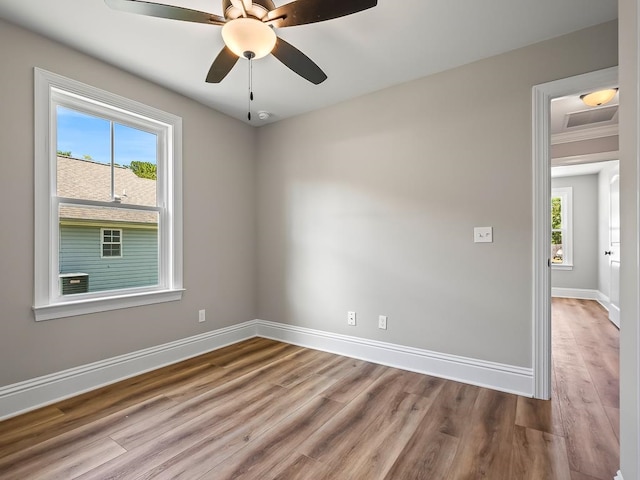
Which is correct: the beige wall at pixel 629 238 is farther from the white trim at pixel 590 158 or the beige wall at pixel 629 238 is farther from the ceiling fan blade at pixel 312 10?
the white trim at pixel 590 158

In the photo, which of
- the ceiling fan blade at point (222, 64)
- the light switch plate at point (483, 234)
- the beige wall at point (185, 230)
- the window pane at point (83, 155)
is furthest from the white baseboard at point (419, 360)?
the ceiling fan blade at point (222, 64)

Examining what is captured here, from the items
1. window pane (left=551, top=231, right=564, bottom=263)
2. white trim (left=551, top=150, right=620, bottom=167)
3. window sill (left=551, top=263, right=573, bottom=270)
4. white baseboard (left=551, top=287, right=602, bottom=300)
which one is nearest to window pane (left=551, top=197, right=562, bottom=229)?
window pane (left=551, top=231, right=564, bottom=263)

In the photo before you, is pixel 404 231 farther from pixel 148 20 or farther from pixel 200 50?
pixel 148 20

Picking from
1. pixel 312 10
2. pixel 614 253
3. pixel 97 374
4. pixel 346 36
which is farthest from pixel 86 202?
pixel 614 253

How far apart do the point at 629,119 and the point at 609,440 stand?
1.72m

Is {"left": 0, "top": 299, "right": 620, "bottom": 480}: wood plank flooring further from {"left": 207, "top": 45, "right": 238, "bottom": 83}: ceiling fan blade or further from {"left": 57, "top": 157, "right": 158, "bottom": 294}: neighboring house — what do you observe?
{"left": 207, "top": 45, "right": 238, "bottom": 83}: ceiling fan blade

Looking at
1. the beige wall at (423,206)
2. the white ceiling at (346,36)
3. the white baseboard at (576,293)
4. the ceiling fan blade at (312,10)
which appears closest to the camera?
the ceiling fan blade at (312,10)

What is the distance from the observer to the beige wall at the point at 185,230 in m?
2.12

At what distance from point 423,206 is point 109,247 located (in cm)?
267

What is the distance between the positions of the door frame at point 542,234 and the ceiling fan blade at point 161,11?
2206 mm

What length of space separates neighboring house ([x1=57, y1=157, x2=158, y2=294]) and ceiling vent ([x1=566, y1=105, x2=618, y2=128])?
452 centimetres

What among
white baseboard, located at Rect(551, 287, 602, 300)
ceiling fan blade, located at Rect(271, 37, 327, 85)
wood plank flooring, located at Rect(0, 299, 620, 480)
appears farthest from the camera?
white baseboard, located at Rect(551, 287, 602, 300)

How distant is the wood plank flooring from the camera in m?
1.62

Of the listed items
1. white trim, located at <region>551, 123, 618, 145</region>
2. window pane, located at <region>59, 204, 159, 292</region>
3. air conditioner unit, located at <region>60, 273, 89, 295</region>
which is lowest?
air conditioner unit, located at <region>60, 273, 89, 295</region>
